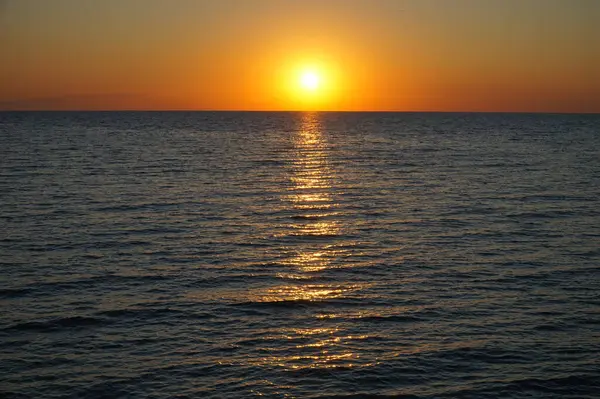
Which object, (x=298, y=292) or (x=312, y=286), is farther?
(x=312, y=286)

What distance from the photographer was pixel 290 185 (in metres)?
57.4

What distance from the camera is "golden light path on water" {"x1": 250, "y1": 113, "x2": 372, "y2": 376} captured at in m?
19.0

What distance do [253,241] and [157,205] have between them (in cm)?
1313

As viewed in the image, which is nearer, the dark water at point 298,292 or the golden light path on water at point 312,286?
the dark water at point 298,292

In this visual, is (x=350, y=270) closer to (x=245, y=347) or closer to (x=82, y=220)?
(x=245, y=347)

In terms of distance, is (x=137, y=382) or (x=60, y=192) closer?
(x=137, y=382)

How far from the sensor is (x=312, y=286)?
85.4ft

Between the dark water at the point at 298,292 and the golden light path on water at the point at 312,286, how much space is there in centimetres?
10

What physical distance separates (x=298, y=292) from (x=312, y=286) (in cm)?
101

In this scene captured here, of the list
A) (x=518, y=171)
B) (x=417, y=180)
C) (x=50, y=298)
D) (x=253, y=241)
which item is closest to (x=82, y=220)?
(x=253, y=241)

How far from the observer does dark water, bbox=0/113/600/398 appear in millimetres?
17875

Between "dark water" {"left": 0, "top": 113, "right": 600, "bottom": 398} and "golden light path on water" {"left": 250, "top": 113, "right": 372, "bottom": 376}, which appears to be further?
"golden light path on water" {"left": 250, "top": 113, "right": 372, "bottom": 376}

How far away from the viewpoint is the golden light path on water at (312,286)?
19031mm

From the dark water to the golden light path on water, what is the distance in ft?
0.32
